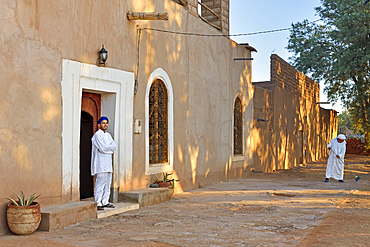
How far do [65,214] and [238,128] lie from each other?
9.11 m

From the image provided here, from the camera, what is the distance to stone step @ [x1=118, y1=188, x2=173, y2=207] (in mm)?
7551

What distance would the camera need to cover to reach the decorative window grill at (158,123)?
8.98 m

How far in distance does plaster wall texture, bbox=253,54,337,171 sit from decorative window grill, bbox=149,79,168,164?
22.3 feet

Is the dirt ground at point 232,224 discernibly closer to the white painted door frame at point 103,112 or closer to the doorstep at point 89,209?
the doorstep at point 89,209

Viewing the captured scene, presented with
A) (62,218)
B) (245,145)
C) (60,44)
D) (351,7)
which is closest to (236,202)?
(62,218)

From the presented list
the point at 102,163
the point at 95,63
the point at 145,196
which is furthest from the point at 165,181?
the point at 95,63

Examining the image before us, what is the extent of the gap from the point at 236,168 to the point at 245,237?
8.42m

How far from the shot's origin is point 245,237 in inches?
208

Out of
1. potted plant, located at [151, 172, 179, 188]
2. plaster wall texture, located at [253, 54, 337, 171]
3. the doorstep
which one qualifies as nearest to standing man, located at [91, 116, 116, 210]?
the doorstep

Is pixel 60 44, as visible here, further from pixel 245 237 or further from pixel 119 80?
pixel 245 237

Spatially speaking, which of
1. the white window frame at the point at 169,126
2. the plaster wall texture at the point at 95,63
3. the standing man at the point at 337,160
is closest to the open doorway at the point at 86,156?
the plaster wall texture at the point at 95,63

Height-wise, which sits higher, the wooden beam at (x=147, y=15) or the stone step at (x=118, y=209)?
the wooden beam at (x=147, y=15)

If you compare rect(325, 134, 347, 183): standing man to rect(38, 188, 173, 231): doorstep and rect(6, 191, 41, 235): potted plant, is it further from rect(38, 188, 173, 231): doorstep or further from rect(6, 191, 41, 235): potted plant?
rect(6, 191, 41, 235): potted plant

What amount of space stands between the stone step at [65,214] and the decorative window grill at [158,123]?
279 centimetres
